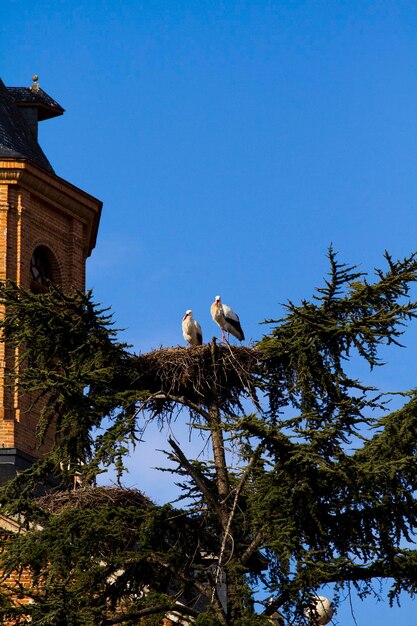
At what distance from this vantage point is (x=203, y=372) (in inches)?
903

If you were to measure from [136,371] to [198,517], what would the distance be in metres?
2.01

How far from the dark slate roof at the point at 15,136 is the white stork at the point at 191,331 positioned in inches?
Result: 250

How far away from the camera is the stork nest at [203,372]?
74.7ft

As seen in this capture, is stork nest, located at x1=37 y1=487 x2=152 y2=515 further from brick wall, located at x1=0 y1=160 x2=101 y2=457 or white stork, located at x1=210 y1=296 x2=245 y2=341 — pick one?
brick wall, located at x1=0 y1=160 x2=101 y2=457

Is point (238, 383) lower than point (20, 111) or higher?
lower

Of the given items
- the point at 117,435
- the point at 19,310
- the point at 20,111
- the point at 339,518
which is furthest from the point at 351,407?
the point at 20,111

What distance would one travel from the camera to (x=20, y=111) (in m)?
33.8

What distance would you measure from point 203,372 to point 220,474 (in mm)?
1447

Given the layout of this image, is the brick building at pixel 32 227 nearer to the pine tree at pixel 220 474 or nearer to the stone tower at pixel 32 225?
the stone tower at pixel 32 225

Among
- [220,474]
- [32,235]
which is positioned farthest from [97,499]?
[32,235]

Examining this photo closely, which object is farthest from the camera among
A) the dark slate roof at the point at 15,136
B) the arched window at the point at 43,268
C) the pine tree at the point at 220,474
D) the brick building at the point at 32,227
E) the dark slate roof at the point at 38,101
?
the dark slate roof at the point at 38,101

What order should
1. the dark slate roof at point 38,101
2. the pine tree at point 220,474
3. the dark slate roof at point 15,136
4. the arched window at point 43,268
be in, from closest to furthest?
the pine tree at point 220,474
the arched window at point 43,268
the dark slate roof at point 15,136
the dark slate roof at point 38,101

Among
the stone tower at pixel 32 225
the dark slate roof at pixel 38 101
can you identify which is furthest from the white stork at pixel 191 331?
the dark slate roof at pixel 38 101

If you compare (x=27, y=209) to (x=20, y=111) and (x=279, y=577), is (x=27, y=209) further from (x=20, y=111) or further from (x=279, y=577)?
(x=279, y=577)
